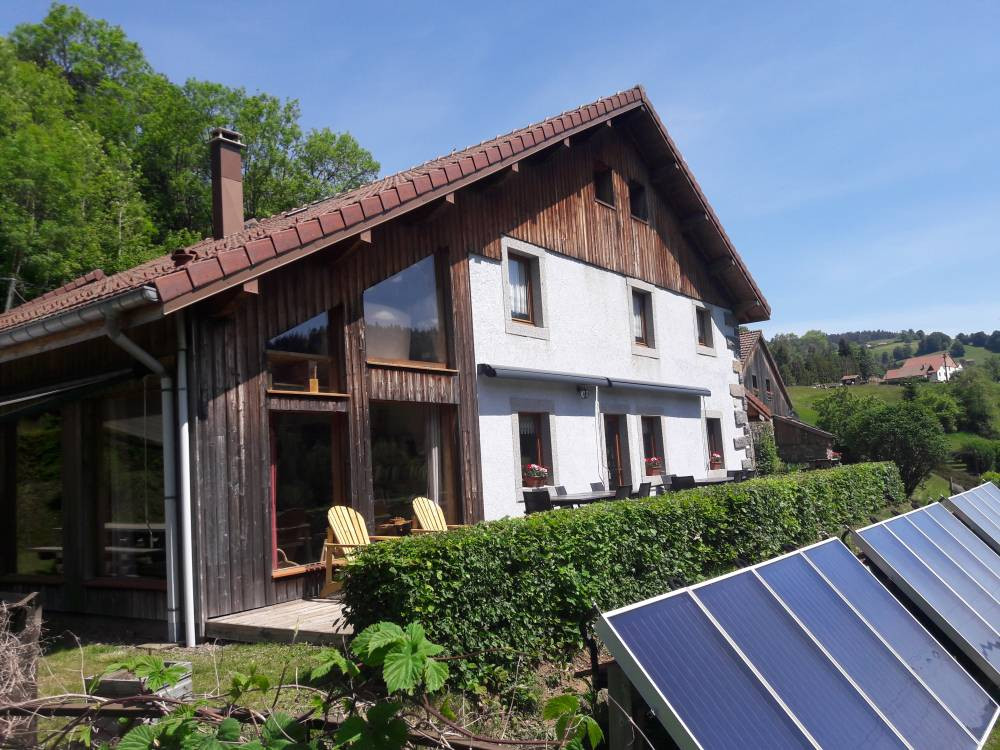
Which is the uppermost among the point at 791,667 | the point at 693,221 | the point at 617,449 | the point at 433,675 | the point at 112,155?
the point at 112,155

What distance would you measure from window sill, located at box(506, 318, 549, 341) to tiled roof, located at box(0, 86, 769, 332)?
2131mm

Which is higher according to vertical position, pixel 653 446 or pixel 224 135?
pixel 224 135

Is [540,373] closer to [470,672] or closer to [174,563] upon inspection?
[174,563]

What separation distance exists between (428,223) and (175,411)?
4.12 m

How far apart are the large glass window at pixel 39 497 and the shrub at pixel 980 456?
45664mm

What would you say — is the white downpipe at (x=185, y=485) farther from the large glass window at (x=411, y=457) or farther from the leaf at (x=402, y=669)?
the leaf at (x=402, y=669)

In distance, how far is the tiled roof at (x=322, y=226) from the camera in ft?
20.7

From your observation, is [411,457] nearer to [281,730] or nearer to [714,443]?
[281,730]

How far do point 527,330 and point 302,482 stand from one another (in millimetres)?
4414

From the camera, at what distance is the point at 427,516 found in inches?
350

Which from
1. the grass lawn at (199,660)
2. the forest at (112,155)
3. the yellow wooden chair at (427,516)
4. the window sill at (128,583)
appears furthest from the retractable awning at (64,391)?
the forest at (112,155)

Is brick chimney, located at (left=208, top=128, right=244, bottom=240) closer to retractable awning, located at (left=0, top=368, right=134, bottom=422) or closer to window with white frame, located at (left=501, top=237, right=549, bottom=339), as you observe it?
retractable awning, located at (left=0, top=368, right=134, bottom=422)

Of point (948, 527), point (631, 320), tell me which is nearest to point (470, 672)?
A: point (948, 527)

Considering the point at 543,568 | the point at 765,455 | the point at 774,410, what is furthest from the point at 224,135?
the point at 774,410
